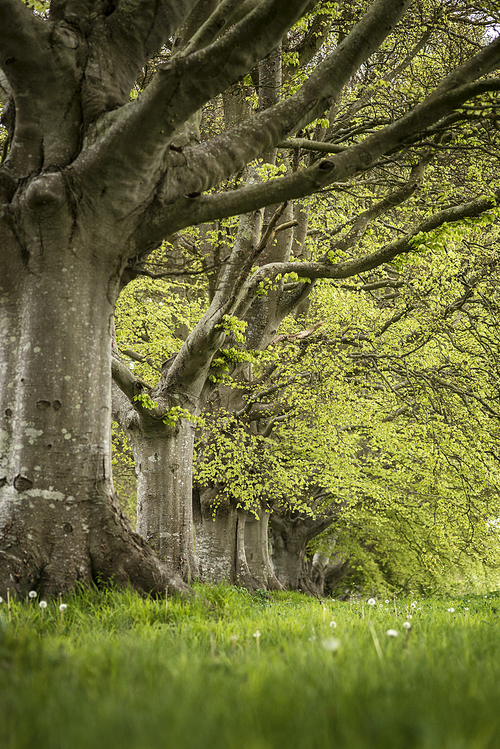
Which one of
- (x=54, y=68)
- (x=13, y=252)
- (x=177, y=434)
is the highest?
(x=54, y=68)

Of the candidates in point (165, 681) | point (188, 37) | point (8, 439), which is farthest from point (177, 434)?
point (165, 681)

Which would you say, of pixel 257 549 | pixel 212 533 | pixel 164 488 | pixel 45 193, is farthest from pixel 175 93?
pixel 257 549

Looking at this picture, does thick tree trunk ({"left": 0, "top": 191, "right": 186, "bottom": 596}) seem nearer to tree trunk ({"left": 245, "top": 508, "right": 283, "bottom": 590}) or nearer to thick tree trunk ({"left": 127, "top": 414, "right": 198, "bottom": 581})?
thick tree trunk ({"left": 127, "top": 414, "right": 198, "bottom": 581})

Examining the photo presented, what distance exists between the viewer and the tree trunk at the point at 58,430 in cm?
432

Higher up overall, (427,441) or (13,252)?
(13,252)

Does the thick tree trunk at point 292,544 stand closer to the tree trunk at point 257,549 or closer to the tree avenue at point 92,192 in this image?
the tree trunk at point 257,549

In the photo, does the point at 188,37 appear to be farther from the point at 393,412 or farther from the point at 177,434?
the point at 393,412

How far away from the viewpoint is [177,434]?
8.48 m

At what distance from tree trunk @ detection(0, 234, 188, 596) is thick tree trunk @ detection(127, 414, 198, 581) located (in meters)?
3.28

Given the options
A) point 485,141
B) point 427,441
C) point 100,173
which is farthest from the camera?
point 427,441

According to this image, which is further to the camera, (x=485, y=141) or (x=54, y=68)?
(x=485, y=141)

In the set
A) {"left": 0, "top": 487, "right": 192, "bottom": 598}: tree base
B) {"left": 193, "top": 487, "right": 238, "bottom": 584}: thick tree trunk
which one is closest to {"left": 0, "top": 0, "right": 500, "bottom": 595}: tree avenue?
{"left": 0, "top": 487, "right": 192, "bottom": 598}: tree base

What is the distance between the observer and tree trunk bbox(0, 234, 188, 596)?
4.32m

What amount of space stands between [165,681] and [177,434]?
264 inches
